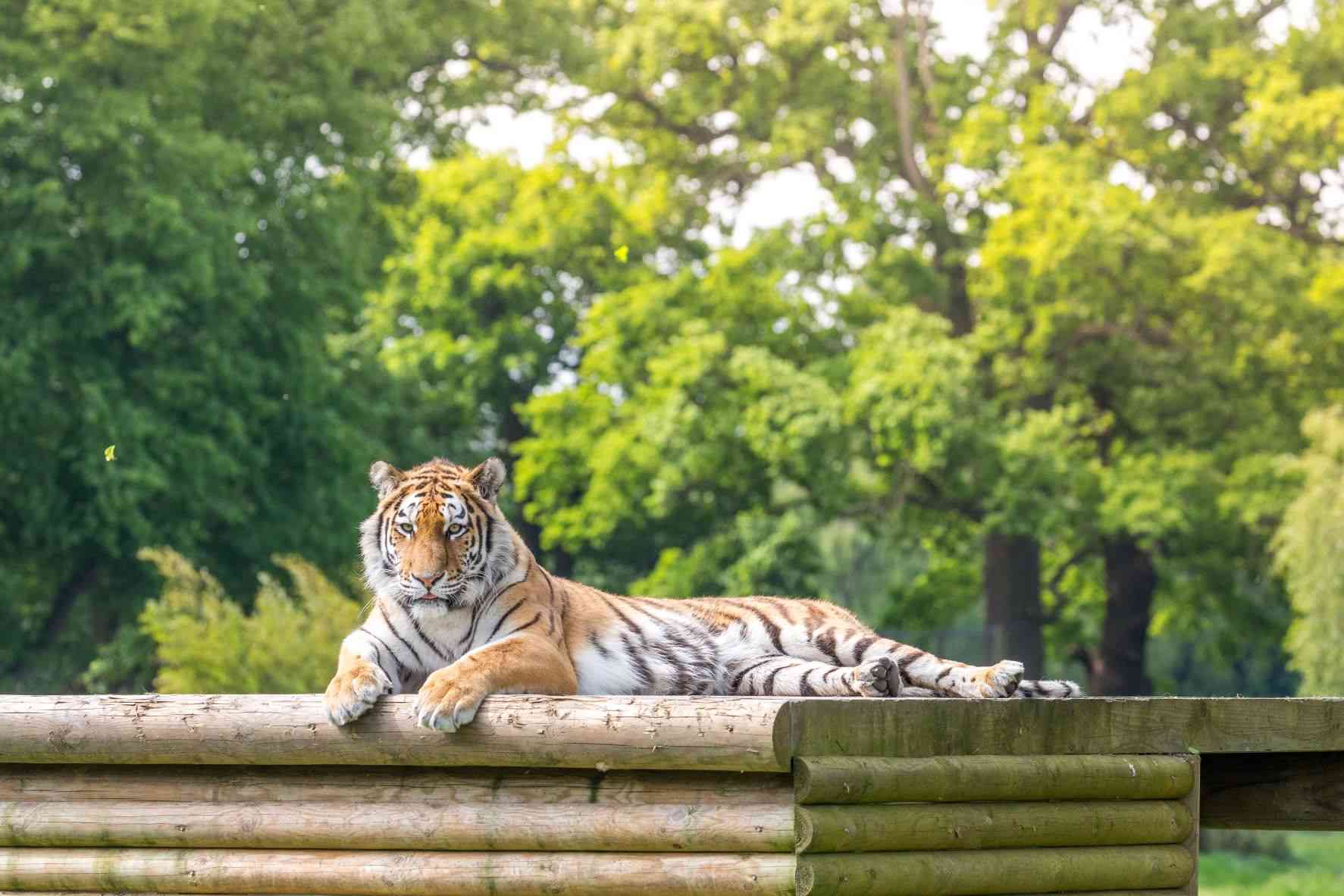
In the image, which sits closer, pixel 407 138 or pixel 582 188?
pixel 582 188

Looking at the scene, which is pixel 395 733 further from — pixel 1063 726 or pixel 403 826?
pixel 1063 726

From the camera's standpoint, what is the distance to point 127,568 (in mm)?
25672

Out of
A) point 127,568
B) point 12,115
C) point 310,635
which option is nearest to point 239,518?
point 127,568

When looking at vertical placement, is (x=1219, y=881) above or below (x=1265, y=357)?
below

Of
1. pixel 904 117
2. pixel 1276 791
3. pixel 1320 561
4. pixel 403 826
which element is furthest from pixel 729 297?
pixel 403 826

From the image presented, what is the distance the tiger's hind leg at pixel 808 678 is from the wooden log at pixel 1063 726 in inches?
17.6

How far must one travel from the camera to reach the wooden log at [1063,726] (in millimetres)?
4738

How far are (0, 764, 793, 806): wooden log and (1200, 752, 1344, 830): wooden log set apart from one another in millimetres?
2348

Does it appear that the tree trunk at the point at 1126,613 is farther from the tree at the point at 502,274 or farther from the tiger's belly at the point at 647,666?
the tiger's belly at the point at 647,666

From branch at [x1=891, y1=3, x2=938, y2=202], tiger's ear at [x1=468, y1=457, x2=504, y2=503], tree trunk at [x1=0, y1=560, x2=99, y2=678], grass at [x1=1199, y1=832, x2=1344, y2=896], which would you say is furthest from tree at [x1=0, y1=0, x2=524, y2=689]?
tiger's ear at [x1=468, y1=457, x2=504, y2=503]

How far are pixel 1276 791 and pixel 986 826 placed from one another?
1.92m

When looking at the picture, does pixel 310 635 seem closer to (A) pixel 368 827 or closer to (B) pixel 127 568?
(B) pixel 127 568

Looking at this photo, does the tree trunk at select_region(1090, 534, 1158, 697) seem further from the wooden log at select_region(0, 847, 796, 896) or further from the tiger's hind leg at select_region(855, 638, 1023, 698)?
the wooden log at select_region(0, 847, 796, 896)

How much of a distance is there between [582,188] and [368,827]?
82.9ft
